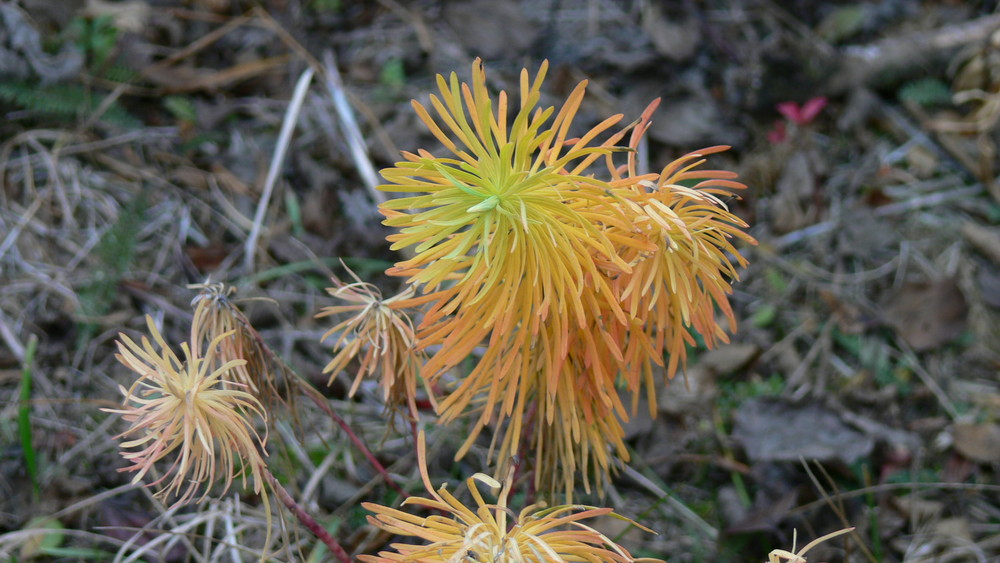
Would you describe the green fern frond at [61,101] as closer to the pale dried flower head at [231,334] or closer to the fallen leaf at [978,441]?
the pale dried flower head at [231,334]

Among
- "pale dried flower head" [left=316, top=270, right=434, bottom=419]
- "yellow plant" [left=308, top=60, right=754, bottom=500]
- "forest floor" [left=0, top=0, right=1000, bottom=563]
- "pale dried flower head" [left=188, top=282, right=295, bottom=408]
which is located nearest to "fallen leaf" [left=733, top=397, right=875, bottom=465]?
"forest floor" [left=0, top=0, right=1000, bottom=563]

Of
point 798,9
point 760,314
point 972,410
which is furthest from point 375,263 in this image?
point 798,9

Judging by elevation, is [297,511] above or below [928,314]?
above

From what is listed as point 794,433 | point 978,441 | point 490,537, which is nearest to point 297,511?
point 490,537

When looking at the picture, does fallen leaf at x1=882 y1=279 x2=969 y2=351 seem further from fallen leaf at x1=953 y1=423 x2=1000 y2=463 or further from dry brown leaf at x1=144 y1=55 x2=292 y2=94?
dry brown leaf at x1=144 y1=55 x2=292 y2=94

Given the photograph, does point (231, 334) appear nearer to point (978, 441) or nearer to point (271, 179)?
point (271, 179)

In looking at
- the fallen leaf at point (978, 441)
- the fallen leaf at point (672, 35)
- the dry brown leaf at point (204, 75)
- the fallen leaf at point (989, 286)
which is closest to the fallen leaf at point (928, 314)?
the fallen leaf at point (989, 286)

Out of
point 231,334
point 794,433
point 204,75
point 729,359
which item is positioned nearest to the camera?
point 231,334

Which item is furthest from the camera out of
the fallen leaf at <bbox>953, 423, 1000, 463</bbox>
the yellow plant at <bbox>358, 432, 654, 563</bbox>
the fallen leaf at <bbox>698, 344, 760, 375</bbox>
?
the fallen leaf at <bbox>698, 344, 760, 375</bbox>
